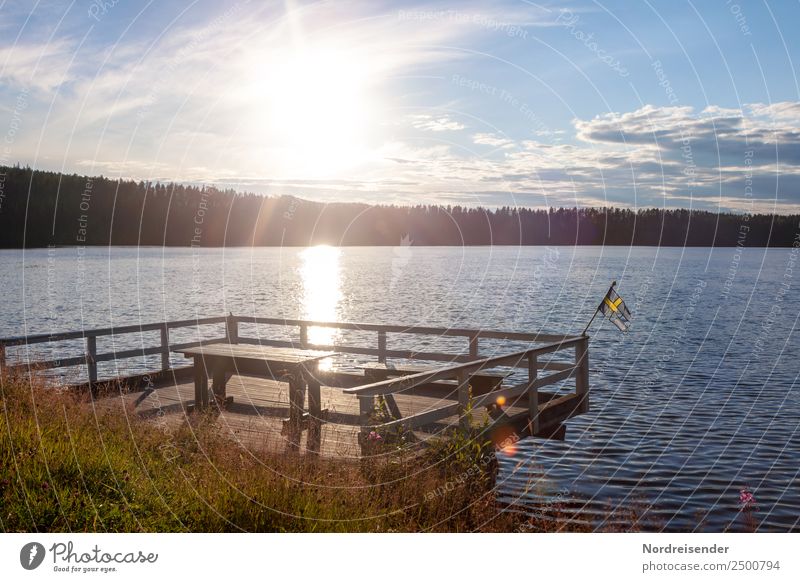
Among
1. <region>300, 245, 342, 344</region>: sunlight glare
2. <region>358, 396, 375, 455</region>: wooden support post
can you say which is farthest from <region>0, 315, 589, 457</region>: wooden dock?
<region>300, 245, 342, 344</region>: sunlight glare

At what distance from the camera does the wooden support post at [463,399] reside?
1091 centimetres

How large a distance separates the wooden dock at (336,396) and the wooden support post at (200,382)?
0.06ft

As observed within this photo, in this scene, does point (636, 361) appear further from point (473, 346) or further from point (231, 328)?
point (231, 328)

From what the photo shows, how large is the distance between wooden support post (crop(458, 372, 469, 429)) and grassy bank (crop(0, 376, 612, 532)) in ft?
2.76

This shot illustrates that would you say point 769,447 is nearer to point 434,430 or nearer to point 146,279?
point 434,430

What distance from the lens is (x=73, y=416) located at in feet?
33.9

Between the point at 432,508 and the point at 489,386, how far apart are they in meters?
6.26

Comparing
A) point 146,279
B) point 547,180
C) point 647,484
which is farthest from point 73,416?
point 146,279

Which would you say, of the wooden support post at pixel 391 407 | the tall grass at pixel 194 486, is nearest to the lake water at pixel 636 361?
the wooden support post at pixel 391 407

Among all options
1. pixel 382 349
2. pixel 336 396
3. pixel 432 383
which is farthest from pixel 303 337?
pixel 432 383

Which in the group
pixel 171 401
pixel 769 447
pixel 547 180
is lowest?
pixel 769 447

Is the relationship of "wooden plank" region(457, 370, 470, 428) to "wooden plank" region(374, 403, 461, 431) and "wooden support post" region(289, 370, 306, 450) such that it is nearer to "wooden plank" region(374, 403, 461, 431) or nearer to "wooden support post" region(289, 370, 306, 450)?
"wooden plank" region(374, 403, 461, 431)

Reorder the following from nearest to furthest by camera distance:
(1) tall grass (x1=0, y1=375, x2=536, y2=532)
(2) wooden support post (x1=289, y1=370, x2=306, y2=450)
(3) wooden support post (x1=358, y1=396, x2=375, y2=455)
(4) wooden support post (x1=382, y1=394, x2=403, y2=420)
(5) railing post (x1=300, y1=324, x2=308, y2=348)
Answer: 1. (1) tall grass (x1=0, y1=375, x2=536, y2=532)
2. (3) wooden support post (x1=358, y1=396, x2=375, y2=455)
3. (4) wooden support post (x1=382, y1=394, x2=403, y2=420)
4. (2) wooden support post (x1=289, y1=370, x2=306, y2=450)
5. (5) railing post (x1=300, y1=324, x2=308, y2=348)
